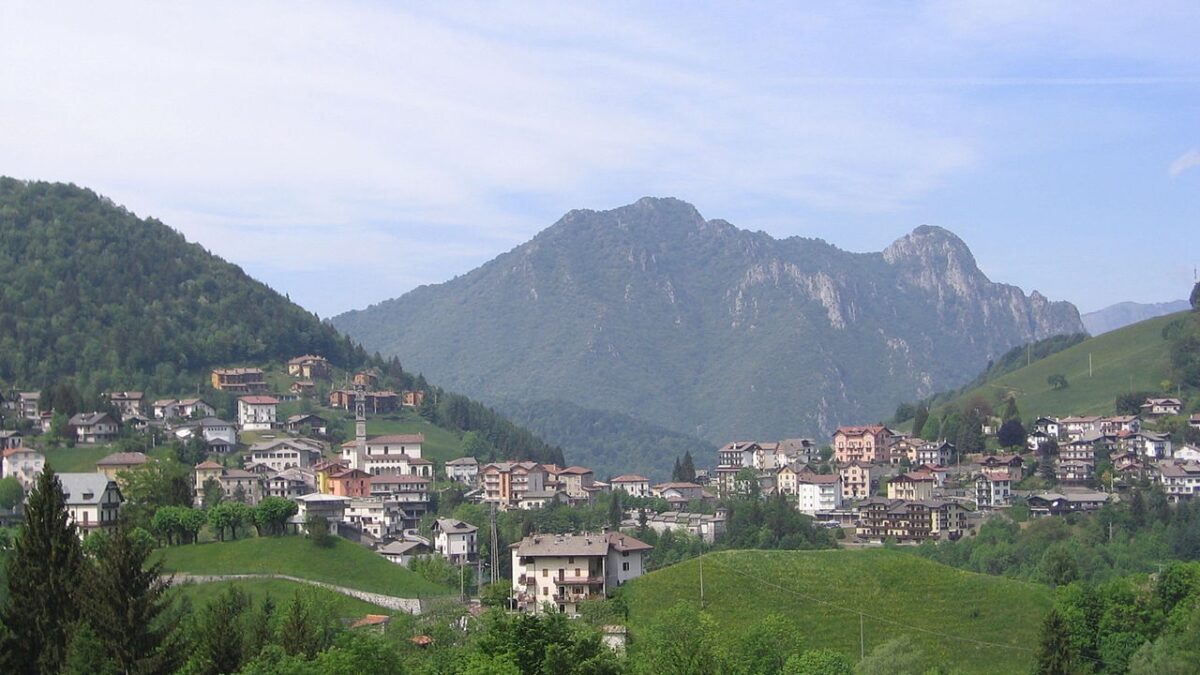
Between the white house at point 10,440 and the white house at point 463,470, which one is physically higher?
the white house at point 10,440

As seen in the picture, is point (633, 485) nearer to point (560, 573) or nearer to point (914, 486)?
point (914, 486)

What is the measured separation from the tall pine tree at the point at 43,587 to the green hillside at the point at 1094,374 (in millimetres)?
121671

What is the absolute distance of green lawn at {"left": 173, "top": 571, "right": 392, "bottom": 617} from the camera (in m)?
65.6

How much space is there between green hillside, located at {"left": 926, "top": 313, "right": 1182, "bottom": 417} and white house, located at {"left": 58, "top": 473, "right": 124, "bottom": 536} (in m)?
93.0

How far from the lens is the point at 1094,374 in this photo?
6398 inches

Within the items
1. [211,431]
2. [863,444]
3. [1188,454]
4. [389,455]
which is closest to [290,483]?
[389,455]

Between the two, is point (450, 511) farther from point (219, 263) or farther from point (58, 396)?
point (219, 263)

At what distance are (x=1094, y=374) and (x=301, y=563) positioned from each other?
10951cm

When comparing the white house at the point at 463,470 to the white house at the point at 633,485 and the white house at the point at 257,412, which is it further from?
the white house at the point at 257,412

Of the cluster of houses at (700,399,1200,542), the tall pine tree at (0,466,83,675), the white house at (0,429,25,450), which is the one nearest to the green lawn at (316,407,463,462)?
the cluster of houses at (700,399,1200,542)

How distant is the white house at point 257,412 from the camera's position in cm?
13462

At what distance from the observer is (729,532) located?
109 m

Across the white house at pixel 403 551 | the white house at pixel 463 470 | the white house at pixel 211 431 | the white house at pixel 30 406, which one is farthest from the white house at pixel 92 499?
the white house at pixel 463 470

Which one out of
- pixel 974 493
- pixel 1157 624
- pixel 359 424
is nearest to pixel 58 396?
pixel 359 424
